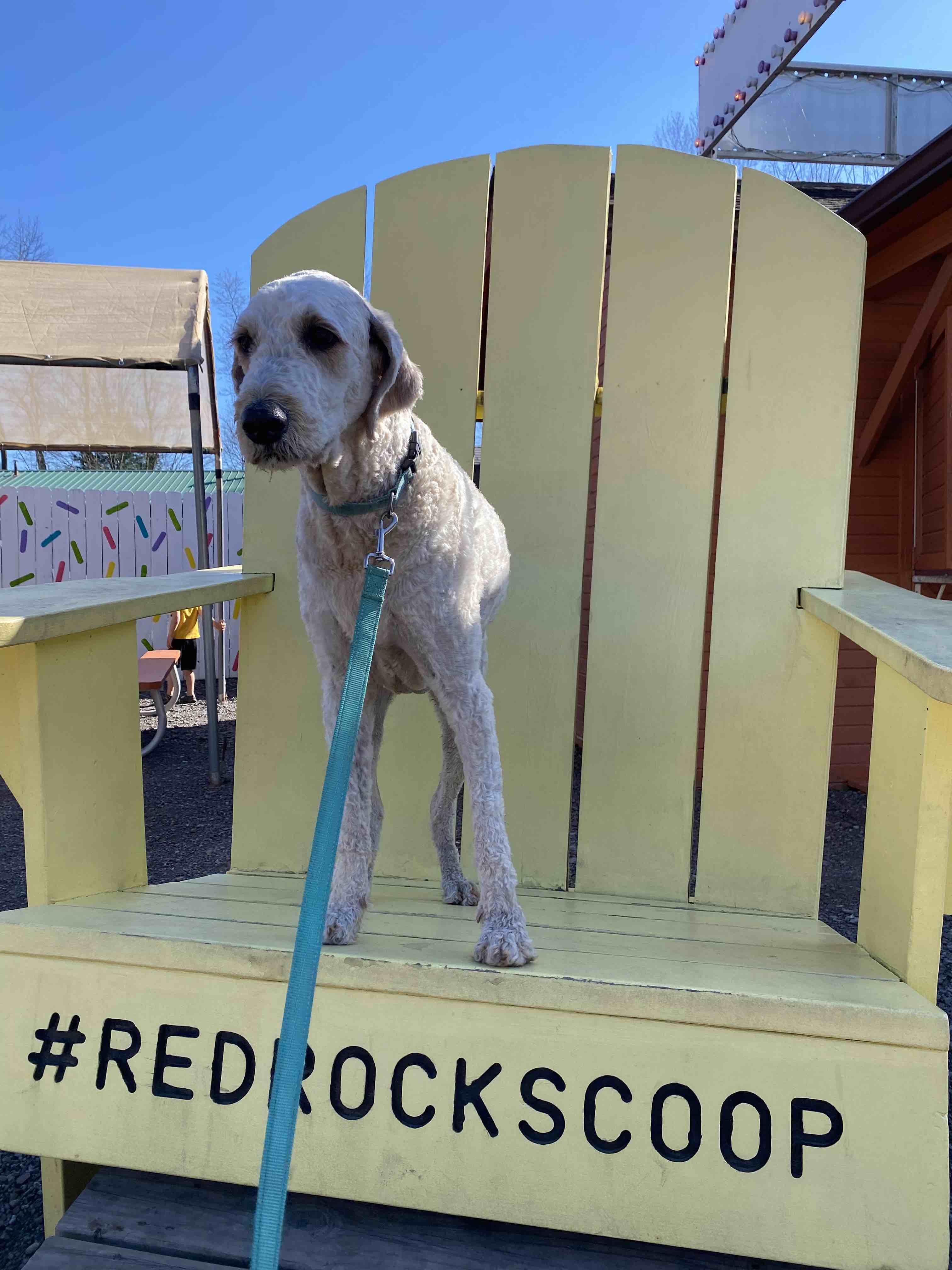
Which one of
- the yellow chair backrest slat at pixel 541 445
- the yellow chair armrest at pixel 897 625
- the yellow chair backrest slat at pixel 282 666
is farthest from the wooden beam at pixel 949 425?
the yellow chair backrest slat at pixel 282 666

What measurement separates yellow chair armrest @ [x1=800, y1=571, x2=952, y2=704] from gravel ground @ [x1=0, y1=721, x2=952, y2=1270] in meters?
0.98

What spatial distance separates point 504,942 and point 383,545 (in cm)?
62

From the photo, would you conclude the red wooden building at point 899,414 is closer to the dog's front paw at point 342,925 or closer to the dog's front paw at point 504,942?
the dog's front paw at point 504,942

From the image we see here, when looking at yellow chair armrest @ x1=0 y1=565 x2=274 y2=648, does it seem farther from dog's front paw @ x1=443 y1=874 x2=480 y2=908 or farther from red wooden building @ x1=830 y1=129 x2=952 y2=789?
red wooden building @ x1=830 y1=129 x2=952 y2=789

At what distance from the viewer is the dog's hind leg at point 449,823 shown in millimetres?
1667

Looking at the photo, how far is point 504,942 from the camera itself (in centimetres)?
116

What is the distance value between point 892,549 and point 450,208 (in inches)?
143

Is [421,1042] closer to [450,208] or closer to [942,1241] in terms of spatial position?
[942,1241]

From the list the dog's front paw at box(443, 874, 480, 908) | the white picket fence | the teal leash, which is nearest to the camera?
the teal leash

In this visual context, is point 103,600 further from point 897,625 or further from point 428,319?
point 897,625

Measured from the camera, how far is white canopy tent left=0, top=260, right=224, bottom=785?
4.52 m

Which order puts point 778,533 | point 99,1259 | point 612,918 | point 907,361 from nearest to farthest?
point 99,1259 < point 612,918 < point 778,533 < point 907,361

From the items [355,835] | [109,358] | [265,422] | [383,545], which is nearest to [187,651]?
[109,358]

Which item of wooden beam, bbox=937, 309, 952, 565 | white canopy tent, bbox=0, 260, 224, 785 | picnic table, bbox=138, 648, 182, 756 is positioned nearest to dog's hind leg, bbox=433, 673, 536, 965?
white canopy tent, bbox=0, 260, 224, 785
